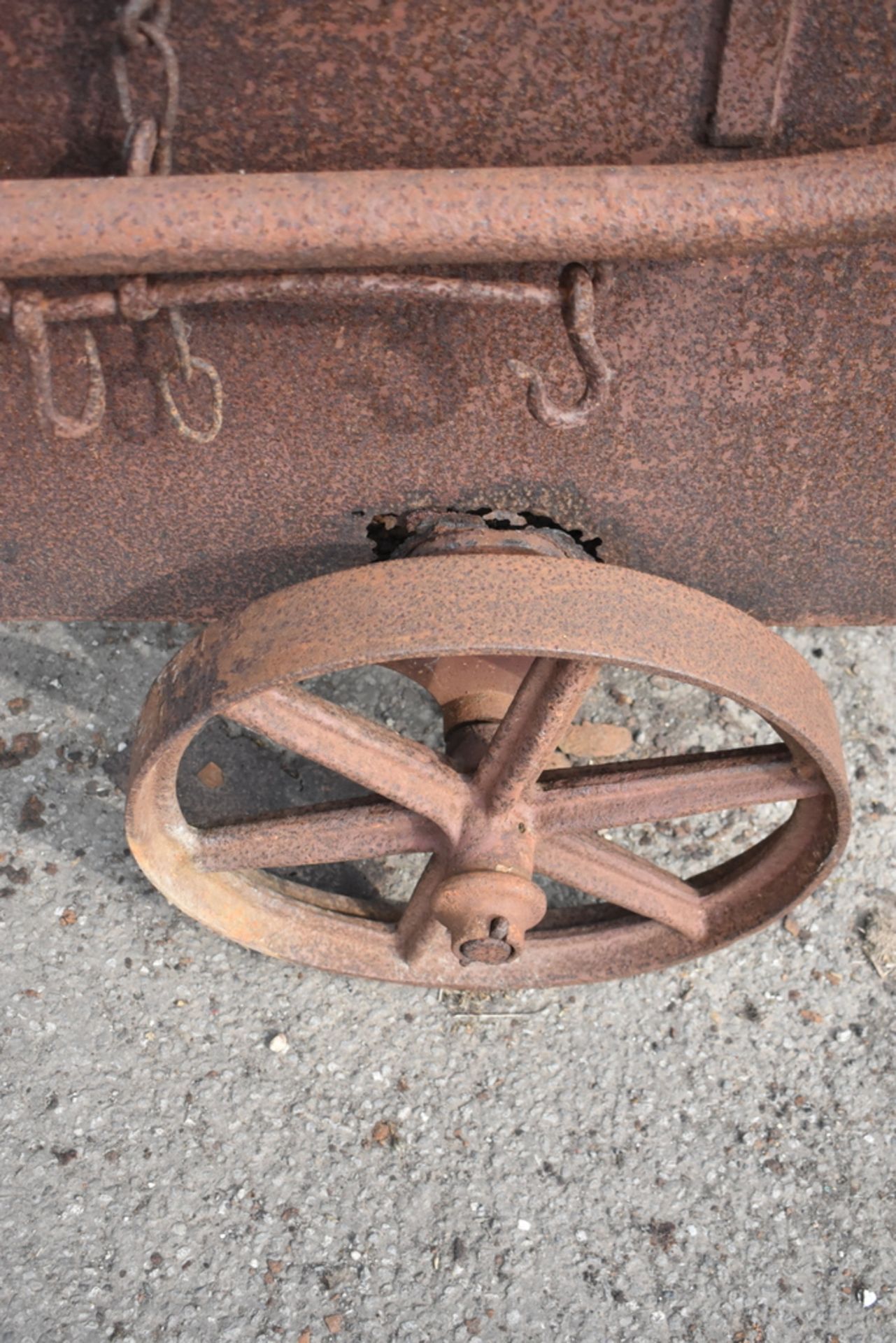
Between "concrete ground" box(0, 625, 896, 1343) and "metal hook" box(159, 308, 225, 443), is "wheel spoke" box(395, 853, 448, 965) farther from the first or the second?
"metal hook" box(159, 308, 225, 443)

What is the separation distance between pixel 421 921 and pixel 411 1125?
36 centimetres

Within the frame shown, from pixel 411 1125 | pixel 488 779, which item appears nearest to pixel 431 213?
pixel 488 779

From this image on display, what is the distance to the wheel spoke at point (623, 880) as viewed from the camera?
187 cm

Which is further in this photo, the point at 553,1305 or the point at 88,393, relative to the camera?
the point at 553,1305

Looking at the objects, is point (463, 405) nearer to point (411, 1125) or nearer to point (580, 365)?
point (580, 365)

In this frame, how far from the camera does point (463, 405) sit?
1490 mm

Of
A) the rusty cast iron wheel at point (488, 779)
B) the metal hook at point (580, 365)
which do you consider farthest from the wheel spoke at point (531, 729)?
the metal hook at point (580, 365)

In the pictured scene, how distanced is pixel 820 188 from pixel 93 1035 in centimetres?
171

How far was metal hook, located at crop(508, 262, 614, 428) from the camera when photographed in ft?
4.27

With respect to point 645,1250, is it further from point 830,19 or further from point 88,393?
point 830,19

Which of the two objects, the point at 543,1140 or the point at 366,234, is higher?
the point at 366,234

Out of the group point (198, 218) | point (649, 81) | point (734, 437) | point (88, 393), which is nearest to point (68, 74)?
point (198, 218)

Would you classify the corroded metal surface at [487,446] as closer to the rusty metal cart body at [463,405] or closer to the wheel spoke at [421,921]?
the rusty metal cart body at [463,405]

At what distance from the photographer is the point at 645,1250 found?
74.6 inches
